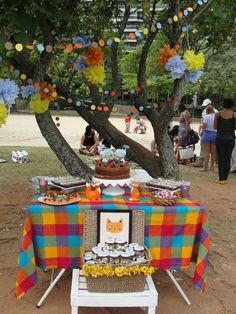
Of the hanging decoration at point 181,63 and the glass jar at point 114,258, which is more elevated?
the hanging decoration at point 181,63

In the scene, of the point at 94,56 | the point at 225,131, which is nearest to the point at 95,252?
the point at 94,56

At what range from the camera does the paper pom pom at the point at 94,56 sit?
4.45 m

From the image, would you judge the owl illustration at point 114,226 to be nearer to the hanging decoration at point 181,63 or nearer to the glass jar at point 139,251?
the glass jar at point 139,251

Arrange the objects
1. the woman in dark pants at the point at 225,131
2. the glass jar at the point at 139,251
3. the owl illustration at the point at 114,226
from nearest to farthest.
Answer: the glass jar at the point at 139,251 < the owl illustration at the point at 114,226 < the woman in dark pants at the point at 225,131

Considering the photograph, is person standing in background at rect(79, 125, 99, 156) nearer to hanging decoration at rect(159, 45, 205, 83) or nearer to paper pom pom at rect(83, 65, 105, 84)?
paper pom pom at rect(83, 65, 105, 84)

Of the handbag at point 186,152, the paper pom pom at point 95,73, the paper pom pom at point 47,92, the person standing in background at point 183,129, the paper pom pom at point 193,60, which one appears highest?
the paper pom pom at point 193,60

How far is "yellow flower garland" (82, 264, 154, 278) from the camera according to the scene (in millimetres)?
3092

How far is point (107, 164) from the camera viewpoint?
379 cm

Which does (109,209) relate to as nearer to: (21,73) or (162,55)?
(162,55)

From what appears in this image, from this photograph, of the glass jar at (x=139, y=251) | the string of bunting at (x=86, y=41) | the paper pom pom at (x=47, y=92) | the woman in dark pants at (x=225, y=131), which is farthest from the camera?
the woman in dark pants at (x=225, y=131)

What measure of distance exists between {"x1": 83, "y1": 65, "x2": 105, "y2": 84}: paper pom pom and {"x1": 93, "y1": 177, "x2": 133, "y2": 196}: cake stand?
127cm

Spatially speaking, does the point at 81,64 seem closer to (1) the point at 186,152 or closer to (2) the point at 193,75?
(2) the point at 193,75

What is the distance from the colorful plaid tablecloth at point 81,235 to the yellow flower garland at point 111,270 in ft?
1.43

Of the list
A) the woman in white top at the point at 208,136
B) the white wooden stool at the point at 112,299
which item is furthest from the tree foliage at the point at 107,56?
the woman in white top at the point at 208,136
